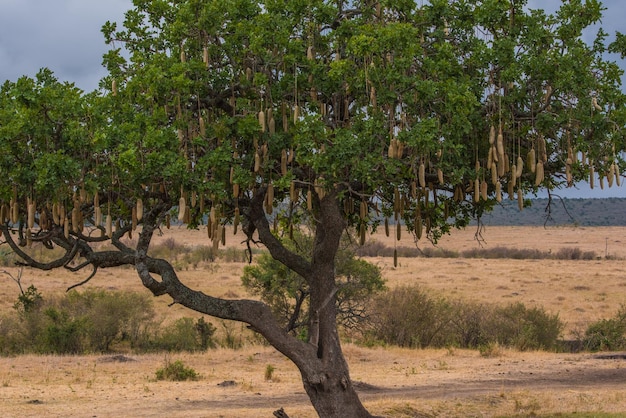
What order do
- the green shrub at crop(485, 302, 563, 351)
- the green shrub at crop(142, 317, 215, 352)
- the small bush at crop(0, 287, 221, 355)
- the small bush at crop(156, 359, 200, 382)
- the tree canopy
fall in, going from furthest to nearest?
the green shrub at crop(485, 302, 563, 351) < the green shrub at crop(142, 317, 215, 352) < the small bush at crop(0, 287, 221, 355) < the small bush at crop(156, 359, 200, 382) < the tree canopy

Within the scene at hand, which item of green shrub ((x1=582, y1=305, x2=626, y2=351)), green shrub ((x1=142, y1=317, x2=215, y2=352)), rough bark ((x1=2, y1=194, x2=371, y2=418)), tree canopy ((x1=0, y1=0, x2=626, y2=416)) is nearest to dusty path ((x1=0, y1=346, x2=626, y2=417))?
green shrub ((x1=142, y1=317, x2=215, y2=352))

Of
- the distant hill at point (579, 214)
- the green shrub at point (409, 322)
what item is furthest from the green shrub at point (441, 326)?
the distant hill at point (579, 214)

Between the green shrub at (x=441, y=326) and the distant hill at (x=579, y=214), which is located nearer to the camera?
the green shrub at (x=441, y=326)

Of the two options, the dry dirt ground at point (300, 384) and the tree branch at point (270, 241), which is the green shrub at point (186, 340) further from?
the tree branch at point (270, 241)

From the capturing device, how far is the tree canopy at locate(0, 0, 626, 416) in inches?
396

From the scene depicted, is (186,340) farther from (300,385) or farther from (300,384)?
(300,385)

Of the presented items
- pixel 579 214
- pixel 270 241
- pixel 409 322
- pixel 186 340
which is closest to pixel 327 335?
pixel 270 241

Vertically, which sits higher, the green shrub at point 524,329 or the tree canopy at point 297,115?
the tree canopy at point 297,115

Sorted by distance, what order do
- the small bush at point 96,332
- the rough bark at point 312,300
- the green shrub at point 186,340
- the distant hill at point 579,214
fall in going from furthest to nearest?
the distant hill at point 579,214 < the green shrub at point 186,340 < the small bush at point 96,332 < the rough bark at point 312,300

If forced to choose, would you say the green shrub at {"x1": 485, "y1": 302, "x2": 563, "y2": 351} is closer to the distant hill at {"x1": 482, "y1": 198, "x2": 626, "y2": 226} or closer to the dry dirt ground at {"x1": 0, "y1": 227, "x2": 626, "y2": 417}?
the dry dirt ground at {"x1": 0, "y1": 227, "x2": 626, "y2": 417}

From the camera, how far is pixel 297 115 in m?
10.3

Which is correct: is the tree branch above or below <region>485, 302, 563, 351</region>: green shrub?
above

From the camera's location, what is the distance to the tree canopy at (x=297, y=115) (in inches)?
396

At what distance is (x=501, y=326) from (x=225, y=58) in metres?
20.7
